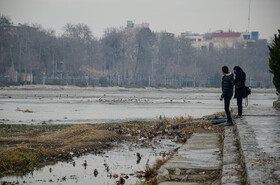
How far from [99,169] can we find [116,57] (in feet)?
317

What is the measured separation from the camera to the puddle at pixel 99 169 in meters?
9.84

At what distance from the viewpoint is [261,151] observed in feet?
29.4

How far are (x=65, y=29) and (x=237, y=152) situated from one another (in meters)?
105

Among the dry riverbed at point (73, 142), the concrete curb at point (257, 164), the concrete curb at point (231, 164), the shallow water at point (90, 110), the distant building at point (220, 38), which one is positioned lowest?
the shallow water at point (90, 110)

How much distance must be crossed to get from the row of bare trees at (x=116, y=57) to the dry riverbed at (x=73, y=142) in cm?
7533

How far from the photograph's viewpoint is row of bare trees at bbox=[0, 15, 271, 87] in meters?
95.9

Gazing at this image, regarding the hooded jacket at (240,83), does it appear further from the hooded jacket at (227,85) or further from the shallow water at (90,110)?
the shallow water at (90,110)

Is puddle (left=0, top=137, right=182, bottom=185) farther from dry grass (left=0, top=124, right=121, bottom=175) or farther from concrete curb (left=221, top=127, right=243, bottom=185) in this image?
concrete curb (left=221, top=127, right=243, bottom=185)

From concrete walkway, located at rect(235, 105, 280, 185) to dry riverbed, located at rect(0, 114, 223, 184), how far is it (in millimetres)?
1858

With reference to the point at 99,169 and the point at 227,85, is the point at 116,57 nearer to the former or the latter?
the point at 227,85

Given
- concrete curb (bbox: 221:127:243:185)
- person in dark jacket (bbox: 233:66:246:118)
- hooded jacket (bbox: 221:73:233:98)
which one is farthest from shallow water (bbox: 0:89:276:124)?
concrete curb (bbox: 221:127:243:185)

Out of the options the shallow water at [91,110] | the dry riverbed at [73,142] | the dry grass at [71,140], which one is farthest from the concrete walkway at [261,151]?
the shallow water at [91,110]

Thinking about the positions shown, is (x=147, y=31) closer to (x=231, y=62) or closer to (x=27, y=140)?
(x=231, y=62)

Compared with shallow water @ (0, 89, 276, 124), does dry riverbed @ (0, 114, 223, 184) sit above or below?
above
